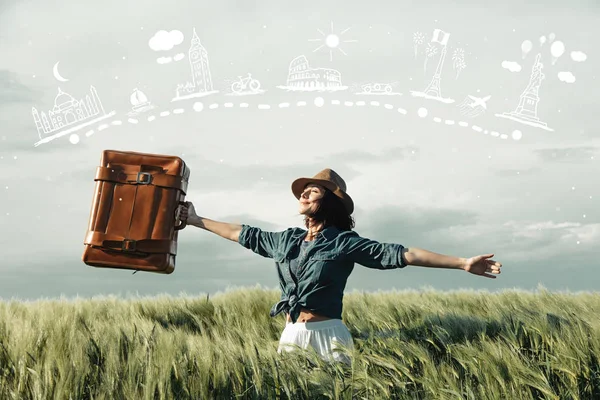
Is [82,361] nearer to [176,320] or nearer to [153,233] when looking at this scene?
[153,233]

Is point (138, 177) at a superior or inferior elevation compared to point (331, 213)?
superior

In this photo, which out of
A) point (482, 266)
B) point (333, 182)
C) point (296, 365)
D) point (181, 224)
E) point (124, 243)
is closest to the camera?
point (296, 365)

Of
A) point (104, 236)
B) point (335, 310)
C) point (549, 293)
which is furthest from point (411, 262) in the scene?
point (549, 293)

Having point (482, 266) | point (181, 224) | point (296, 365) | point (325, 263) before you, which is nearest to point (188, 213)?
point (181, 224)

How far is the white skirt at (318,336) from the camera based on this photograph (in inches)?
181

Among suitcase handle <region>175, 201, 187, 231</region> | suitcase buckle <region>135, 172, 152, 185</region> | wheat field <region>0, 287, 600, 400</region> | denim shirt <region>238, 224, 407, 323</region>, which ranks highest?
suitcase buckle <region>135, 172, 152, 185</region>

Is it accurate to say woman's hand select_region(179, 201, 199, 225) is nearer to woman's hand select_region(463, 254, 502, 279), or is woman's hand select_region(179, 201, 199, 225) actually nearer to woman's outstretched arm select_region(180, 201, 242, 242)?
woman's outstretched arm select_region(180, 201, 242, 242)

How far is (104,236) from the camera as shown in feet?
16.6

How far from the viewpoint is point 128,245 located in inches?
198

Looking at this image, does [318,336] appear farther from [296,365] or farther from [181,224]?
[181,224]

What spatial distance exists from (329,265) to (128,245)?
1.56m

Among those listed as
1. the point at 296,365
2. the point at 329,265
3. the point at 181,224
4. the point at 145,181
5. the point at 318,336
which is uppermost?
the point at 145,181

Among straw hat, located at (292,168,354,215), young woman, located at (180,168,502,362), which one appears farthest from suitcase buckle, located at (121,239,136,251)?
straw hat, located at (292,168,354,215)

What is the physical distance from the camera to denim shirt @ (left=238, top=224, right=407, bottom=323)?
466 centimetres
